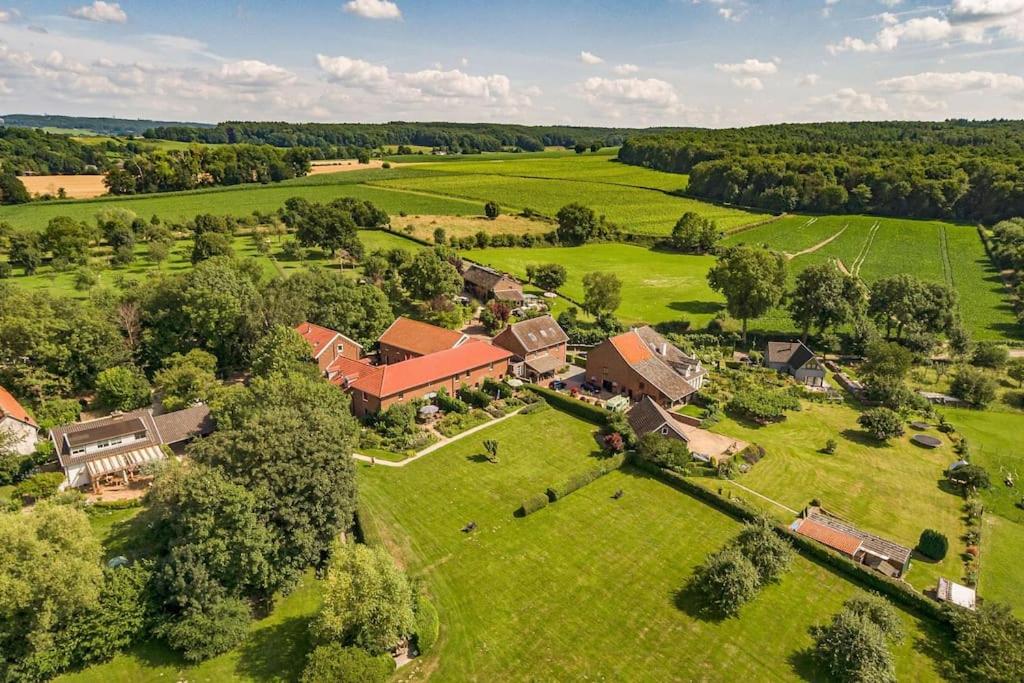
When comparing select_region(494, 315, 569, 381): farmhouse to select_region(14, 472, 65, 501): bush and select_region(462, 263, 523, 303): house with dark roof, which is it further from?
select_region(14, 472, 65, 501): bush

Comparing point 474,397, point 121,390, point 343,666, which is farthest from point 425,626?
point 121,390

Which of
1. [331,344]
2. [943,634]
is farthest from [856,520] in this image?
[331,344]

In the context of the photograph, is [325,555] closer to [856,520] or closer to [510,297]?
[856,520]

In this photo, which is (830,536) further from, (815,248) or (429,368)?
(815,248)

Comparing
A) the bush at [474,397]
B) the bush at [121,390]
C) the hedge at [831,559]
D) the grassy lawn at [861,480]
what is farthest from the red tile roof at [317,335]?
the grassy lawn at [861,480]

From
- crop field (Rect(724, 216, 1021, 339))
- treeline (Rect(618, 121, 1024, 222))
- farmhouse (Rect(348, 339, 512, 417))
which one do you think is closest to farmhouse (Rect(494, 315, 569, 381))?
farmhouse (Rect(348, 339, 512, 417))

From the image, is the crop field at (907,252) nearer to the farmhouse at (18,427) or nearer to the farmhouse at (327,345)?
the farmhouse at (327,345)
